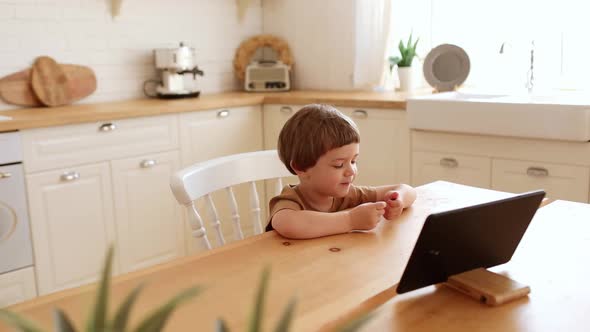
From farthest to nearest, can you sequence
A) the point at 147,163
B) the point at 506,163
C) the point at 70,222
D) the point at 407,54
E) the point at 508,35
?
1. the point at 407,54
2. the point at 508,35
3. the point at 147,163
4. the point at 70,222
5. the point at 506,163

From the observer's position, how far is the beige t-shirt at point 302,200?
1.32 meters

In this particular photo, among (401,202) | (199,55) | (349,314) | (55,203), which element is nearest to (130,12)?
(199,55)

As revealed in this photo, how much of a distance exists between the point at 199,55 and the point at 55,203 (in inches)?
57.5

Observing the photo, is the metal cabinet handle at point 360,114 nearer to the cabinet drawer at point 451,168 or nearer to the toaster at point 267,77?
the cabinet drawer at point 451,168

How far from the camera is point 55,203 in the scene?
2672mm

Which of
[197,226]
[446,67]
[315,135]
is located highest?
[446,67]

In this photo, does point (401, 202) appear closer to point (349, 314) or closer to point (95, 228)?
point (349, 314)

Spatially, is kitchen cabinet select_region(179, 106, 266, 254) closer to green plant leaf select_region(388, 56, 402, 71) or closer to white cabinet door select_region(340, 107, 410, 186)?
white cabinet door select_region(340, 107, 410, 186)

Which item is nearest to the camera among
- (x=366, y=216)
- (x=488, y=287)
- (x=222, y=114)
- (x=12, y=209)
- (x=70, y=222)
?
(x=488, y=287)

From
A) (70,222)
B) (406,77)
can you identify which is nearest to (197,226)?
(70,222)

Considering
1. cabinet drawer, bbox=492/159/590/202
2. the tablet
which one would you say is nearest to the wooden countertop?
cabinet drawer, bbox=492/159/590/202

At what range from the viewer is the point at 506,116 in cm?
254

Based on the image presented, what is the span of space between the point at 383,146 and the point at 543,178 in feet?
2.55

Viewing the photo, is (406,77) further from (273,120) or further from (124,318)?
(124,318)
